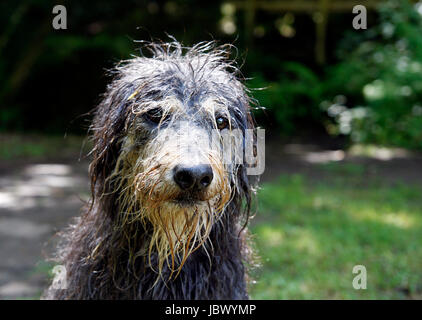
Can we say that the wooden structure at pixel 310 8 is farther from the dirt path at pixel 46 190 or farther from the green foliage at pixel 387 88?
the dirt path at pixel 46 190

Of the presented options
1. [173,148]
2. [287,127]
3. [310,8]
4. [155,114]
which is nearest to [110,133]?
[155,114]

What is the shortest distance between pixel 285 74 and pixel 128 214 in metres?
10.4

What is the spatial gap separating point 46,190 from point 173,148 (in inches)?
226

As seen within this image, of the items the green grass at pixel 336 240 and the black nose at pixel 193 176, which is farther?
the green grass at pixel 336 240

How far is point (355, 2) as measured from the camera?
12766 mm

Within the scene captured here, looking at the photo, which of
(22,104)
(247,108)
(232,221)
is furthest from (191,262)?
(22,104)

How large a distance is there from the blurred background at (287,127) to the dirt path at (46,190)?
0.02 meters

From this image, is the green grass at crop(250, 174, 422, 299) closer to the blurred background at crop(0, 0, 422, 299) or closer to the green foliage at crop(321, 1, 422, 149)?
the blurred background at crop(0, 0, 422, 299)

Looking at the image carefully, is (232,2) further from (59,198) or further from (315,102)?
(59,198)

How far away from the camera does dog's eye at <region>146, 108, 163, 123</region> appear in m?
2.81

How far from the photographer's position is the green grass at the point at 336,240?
4.70m

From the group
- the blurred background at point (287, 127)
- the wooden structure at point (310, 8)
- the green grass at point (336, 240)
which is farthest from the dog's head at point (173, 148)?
the wooden structure at point (310, 8)
